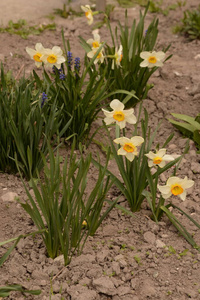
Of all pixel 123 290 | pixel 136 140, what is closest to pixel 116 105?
pixel 136 140

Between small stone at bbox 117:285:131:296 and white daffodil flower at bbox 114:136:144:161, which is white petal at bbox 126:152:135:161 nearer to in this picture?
white daffodil flower at bbox 114:136:144:161

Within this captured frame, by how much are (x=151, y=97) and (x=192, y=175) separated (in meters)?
0.88

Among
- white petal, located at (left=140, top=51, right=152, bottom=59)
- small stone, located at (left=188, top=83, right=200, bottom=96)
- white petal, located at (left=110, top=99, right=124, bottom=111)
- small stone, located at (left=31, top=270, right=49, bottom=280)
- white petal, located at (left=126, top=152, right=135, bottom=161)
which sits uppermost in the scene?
white petal, located at (left=110, top=99, right=124, bottom=111)

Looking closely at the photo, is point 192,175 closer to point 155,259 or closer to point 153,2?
point 155,259

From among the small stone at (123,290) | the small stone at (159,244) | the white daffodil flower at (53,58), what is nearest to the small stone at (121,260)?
the small stone at (123,290)

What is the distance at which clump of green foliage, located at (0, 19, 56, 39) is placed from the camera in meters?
4.31

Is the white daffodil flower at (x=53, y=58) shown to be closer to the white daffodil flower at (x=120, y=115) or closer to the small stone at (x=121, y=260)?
the white daffodil flower at (x=120, y=115)

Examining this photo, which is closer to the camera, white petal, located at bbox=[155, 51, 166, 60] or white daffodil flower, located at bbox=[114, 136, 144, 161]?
white daffodil flower, located at bbox=[114, 136, 144, 161]

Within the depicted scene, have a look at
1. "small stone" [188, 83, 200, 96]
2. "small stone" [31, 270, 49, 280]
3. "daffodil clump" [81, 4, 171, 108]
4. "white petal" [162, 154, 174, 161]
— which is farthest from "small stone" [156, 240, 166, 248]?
"small stone" [188, 83, 200, 96]

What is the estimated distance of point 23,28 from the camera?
14.5 ft

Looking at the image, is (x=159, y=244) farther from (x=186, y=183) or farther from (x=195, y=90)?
(x=195, y=90)

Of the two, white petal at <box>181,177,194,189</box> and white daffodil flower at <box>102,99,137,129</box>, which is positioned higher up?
white daffodil flower at <box>102,99,137,129</box>

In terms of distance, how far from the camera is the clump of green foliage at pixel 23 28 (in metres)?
4.31

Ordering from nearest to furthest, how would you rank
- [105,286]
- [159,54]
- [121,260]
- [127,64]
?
[105,286] → [121,260] → [159,54] → [127,64]
